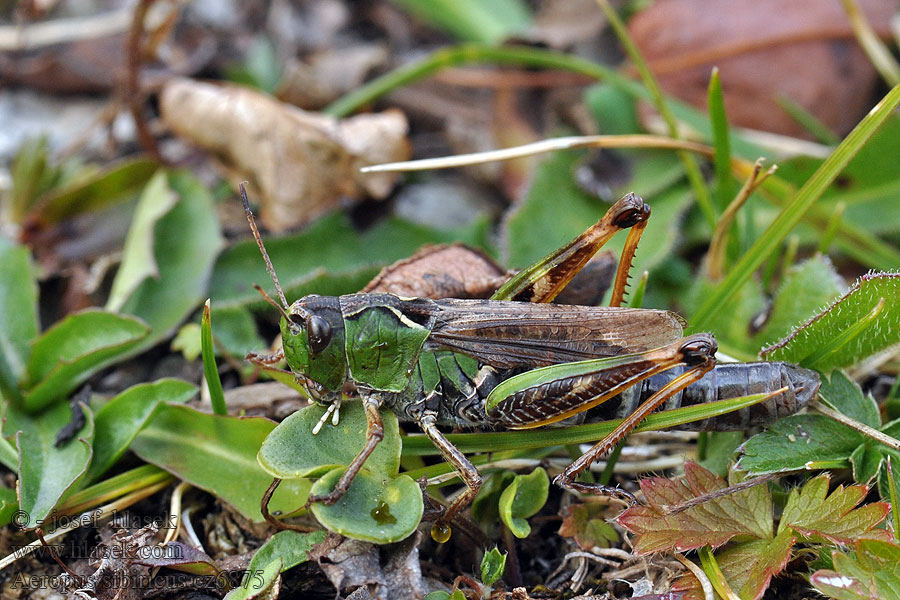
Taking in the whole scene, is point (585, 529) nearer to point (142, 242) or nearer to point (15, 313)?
point (142, 242)

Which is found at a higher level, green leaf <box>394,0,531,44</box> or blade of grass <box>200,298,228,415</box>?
green leaf <box>394,0,531,44</box>

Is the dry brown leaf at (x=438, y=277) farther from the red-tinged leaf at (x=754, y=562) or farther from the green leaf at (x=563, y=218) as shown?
the red-tinged leaf at (x=754, y=562)

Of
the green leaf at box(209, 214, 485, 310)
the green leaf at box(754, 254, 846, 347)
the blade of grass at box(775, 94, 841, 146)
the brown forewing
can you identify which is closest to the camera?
the brown forewing

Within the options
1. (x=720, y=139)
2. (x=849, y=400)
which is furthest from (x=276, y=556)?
(x=720, y=139)

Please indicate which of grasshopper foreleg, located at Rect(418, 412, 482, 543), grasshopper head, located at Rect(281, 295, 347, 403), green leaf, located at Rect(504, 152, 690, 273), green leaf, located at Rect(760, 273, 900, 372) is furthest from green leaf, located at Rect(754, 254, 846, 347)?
grasshopper head, located at Rect(281, 295, 347, 403)

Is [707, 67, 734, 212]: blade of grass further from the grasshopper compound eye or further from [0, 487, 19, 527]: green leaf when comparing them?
[0, 487, 19, 527]: green leaf
